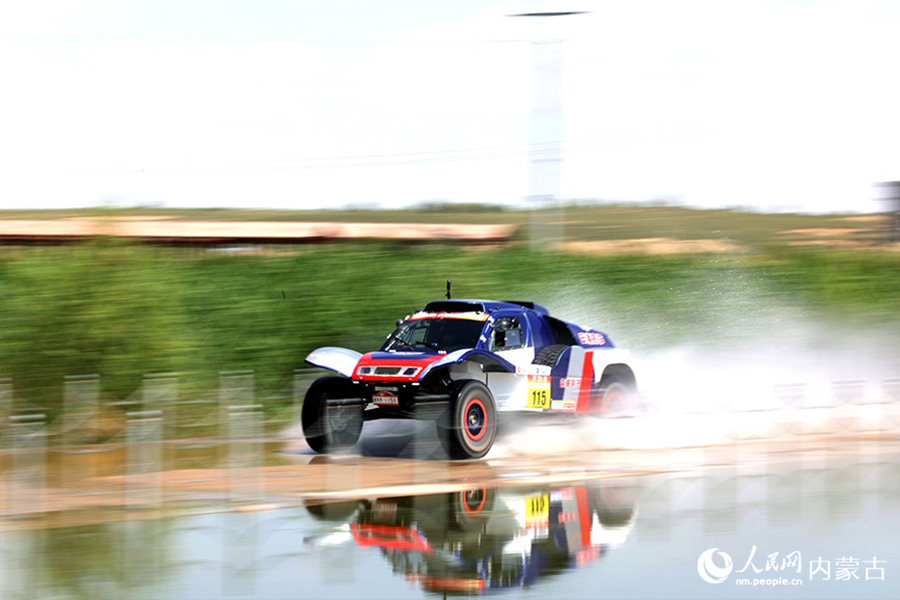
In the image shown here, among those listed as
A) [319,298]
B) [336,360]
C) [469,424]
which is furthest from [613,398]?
[319,298]

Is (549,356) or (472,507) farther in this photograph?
(549,356)

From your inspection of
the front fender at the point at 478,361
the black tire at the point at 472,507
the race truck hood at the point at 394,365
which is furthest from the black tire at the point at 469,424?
the black tire at the point at 472,507

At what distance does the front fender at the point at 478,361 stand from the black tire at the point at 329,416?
3.98ft

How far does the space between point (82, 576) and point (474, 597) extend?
2847mm

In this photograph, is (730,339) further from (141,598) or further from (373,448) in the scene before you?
(141,598)

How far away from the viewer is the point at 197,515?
9586 millimetres

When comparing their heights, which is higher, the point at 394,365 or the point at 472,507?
the point at 394,365

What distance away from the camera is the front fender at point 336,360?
13492mm

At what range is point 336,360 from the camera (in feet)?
44.9

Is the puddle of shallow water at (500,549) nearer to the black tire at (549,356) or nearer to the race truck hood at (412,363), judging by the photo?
the race truck hood at (412,363)

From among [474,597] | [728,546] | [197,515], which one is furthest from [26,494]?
[728,546]

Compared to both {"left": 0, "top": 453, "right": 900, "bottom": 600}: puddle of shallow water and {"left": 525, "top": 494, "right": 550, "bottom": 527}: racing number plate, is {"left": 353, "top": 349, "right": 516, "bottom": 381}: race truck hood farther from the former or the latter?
{"left": 525, "top": 494, "right": 550, "bottom": 527}: racing number plate

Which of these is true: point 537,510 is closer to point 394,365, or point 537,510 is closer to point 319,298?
point 394,365

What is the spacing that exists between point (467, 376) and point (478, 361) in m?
0.36
